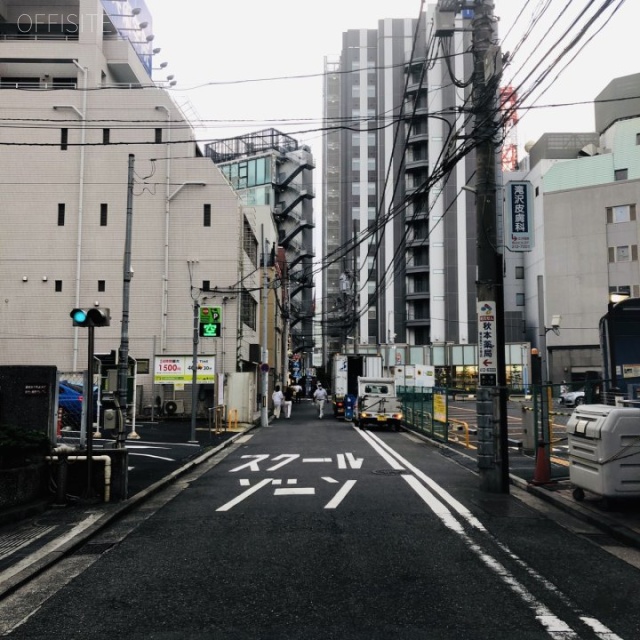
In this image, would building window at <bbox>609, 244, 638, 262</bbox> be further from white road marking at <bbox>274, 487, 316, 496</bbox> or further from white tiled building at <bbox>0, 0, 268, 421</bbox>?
white road marking at <bbox>274, 487, 316, 496</bbox>

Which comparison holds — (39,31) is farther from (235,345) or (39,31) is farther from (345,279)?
(345,279)

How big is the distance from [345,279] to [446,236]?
25.0 meters

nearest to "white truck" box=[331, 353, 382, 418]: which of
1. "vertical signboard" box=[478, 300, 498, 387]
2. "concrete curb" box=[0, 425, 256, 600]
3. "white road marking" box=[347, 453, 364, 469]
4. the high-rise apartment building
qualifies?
"white road marking" box=[347, 453, 364, 469]

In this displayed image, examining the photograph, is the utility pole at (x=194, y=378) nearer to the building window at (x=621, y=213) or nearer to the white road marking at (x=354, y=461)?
the white road marking at (x=354, y=461)

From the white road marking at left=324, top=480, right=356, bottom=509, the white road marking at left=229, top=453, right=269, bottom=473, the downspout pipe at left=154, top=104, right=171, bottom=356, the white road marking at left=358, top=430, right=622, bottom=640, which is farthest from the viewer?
the downspout pipe at left=154, top=104, right=171, bottom=356

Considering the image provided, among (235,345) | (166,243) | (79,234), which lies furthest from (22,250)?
(235,345)

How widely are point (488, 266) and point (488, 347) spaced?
149 cm

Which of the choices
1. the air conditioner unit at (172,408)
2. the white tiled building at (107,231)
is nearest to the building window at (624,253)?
the white tiled building at (107,231)

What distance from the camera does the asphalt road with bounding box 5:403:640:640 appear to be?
16.2 feet

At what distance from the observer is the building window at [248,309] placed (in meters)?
35.4

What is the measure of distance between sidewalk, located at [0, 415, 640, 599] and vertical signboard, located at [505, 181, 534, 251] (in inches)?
172

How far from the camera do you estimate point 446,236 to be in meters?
74.6

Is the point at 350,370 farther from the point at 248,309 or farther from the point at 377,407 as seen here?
the point at 377,407

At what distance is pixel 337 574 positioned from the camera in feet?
20.3
